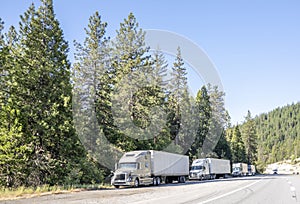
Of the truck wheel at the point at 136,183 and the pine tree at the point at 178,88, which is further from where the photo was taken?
the pine tree at the point at 178,88

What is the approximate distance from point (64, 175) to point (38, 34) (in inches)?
516

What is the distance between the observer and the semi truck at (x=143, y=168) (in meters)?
29.0

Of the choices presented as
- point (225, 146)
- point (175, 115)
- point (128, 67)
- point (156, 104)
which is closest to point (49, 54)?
point (128, 67)

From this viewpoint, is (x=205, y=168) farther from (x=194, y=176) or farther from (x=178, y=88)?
(x=178, y=88)

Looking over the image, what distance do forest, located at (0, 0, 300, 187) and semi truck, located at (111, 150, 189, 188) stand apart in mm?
3944

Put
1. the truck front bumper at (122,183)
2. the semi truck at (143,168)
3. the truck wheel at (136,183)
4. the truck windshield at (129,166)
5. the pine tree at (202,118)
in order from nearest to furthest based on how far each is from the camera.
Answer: the truck front bumper at (122,183), the semi truck at (143,168), the truck wheel at (136,183), the truck windshield at (129,166), the pine tree at (202,118)

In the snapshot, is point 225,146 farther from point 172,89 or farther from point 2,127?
point 2,127

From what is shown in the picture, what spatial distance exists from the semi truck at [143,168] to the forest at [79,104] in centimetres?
394

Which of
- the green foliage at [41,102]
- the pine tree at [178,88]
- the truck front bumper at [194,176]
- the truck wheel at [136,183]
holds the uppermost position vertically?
the pine tree at [178,88]

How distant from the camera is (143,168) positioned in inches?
1211

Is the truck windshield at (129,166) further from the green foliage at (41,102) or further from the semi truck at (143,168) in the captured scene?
the green foliage at (41,102)

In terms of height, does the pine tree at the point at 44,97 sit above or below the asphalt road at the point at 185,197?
above

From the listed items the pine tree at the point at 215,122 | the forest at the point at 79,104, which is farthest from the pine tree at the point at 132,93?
the pine tree at the point at 215,122

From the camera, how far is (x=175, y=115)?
6328 cm
